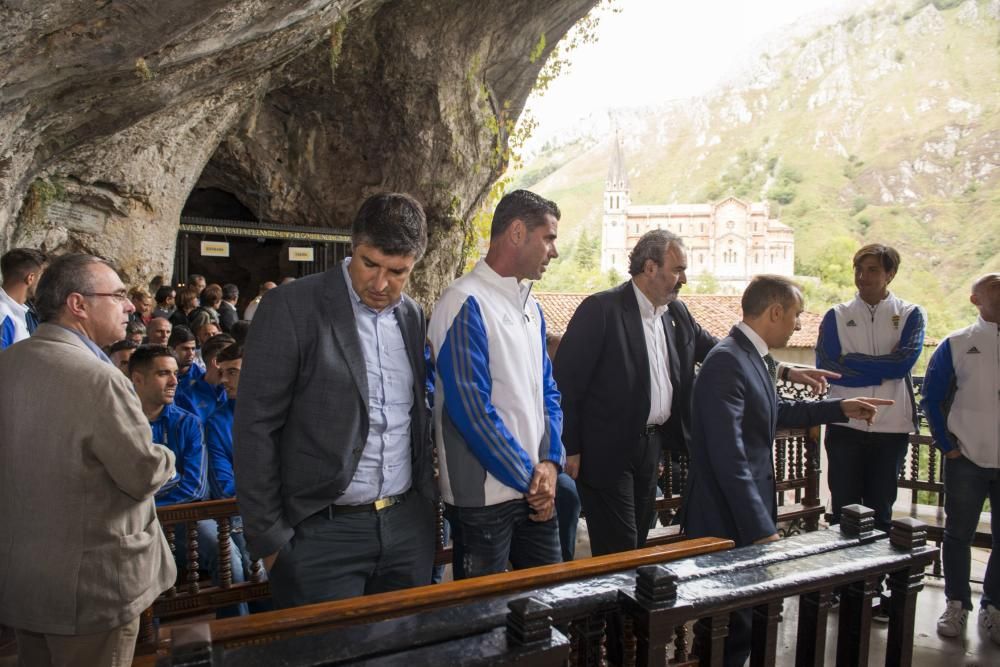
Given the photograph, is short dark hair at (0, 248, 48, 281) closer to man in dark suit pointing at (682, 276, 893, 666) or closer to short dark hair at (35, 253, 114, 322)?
short dark hair at (35, 253, 114, 322)

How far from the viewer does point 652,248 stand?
334cm

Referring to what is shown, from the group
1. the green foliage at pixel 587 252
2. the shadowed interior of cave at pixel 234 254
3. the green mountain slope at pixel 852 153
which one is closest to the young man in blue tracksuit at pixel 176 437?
the shadowed interior of cave at pixel 234 254

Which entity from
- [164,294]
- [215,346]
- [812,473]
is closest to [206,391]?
[215,346]

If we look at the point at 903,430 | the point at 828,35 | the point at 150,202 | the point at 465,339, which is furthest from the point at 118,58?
the point at 828,35

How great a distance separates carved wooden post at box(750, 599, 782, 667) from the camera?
162 centimetres

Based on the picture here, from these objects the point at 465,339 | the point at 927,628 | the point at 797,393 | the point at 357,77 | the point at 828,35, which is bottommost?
the point at 927,628

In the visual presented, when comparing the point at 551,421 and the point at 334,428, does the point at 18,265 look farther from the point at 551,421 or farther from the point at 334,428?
the point at 551,421

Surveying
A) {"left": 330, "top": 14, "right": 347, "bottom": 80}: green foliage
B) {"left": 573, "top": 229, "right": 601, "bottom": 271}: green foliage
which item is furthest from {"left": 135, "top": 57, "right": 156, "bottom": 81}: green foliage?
{"left": 573, "top": 229, "right": 601, "bottom": 271}: green foliage

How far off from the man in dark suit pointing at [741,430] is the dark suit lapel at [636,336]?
2.03 feet

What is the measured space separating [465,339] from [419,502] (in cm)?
52

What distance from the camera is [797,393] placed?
8.30 m

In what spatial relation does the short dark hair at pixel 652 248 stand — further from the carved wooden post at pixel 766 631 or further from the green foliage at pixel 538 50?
the green foliage at pixel 538 50

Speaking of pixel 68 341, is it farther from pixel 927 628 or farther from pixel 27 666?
pixel 927 628

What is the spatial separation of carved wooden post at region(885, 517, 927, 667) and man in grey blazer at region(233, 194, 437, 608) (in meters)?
1.31
